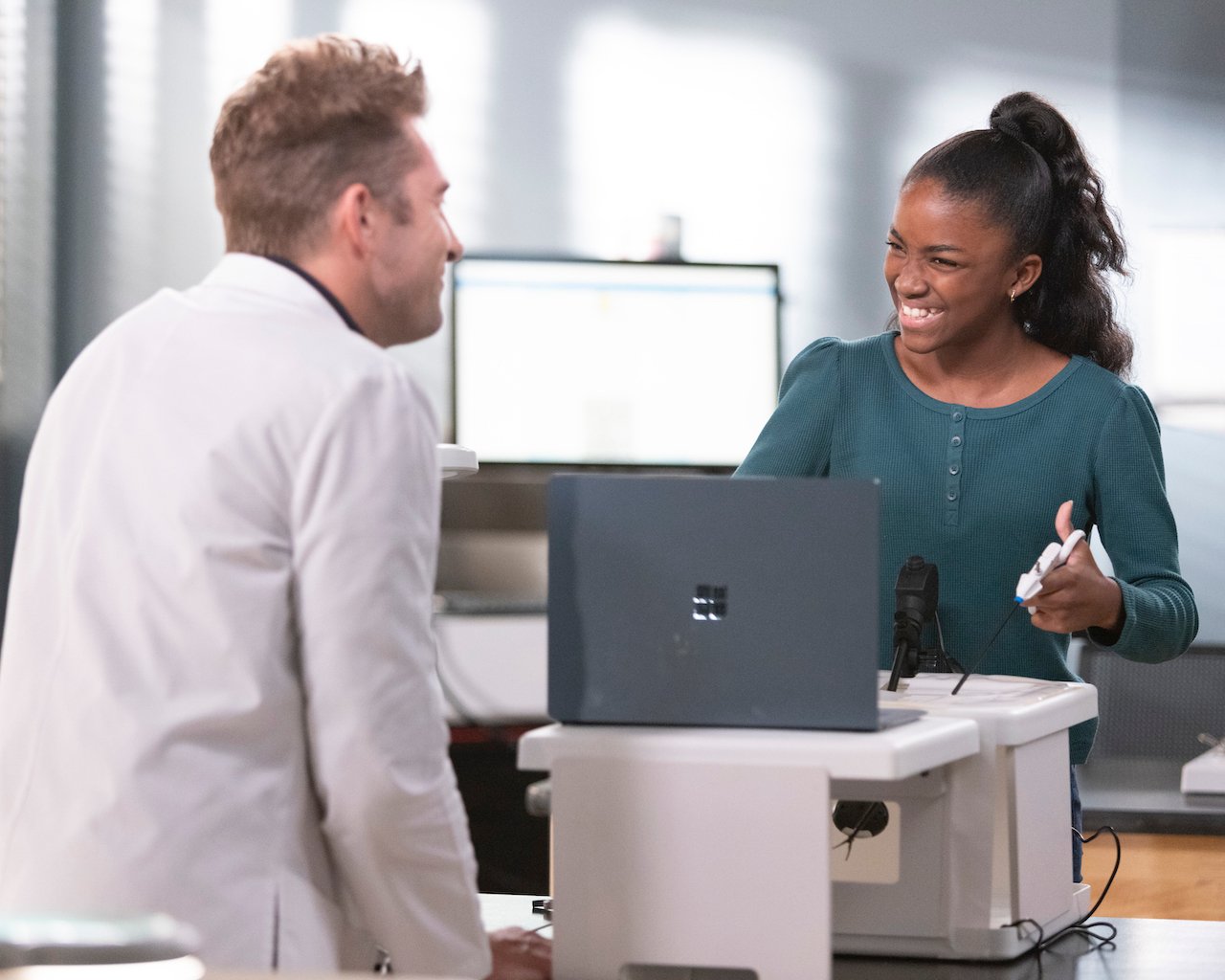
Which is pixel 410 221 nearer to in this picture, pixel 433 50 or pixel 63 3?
pixel 433 50

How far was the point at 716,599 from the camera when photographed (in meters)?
1.11

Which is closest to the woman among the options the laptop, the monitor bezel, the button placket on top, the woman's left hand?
the button placket on top

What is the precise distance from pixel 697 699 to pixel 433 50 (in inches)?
121

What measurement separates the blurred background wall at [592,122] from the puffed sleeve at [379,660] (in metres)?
2.80

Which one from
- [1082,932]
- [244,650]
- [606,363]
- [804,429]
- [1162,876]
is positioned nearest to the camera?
[244,650]

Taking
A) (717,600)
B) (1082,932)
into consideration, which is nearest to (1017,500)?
(1082,932)

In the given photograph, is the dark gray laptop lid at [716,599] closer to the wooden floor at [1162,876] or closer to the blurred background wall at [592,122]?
the wooden floor at [1162,876]

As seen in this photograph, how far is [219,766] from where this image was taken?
1.03 m

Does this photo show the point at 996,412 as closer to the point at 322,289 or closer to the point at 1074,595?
the point at 1074,595

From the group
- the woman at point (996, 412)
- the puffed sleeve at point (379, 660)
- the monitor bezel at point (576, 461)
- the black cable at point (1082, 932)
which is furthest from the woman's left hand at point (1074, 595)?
the monitor bezel at point (576, 461)

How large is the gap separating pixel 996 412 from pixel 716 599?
62cm

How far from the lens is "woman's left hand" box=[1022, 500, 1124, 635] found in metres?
1.33

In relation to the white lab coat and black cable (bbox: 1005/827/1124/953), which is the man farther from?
black cable (bbox: 1005/827/1124/953)

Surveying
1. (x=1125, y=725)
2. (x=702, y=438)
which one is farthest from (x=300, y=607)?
(x=702, y=438)
